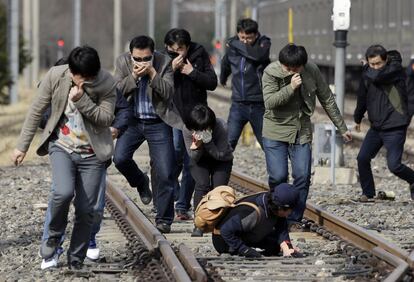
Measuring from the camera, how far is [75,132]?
832cm

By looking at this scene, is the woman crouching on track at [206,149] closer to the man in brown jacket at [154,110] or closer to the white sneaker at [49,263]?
the man in brown jacket at [154,110]

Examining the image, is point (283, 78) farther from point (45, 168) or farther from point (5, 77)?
point (5, 77)

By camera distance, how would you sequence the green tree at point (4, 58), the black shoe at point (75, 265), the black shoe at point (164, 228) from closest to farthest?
the black shoe at point (75, 265), the black shoe at point (164, 228), the green tree at point (4, 58)

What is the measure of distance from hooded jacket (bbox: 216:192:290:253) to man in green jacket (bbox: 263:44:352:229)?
158 centimetres

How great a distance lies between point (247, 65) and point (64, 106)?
17.3 feet

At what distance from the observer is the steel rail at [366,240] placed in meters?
8.34

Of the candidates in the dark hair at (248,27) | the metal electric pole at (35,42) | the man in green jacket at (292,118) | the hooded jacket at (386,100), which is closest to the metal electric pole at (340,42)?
the hooded jacket at (386,100)

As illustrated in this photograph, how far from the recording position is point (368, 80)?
12.9 metres

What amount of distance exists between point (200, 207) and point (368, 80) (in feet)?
13.7

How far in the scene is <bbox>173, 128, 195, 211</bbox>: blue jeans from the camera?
38.2 feet

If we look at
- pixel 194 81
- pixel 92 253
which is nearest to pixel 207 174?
pixel 194 81

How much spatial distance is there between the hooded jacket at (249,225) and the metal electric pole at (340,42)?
7100mm

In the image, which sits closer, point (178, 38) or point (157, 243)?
point (157, 243)

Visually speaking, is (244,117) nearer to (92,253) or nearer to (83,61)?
(92,253)
